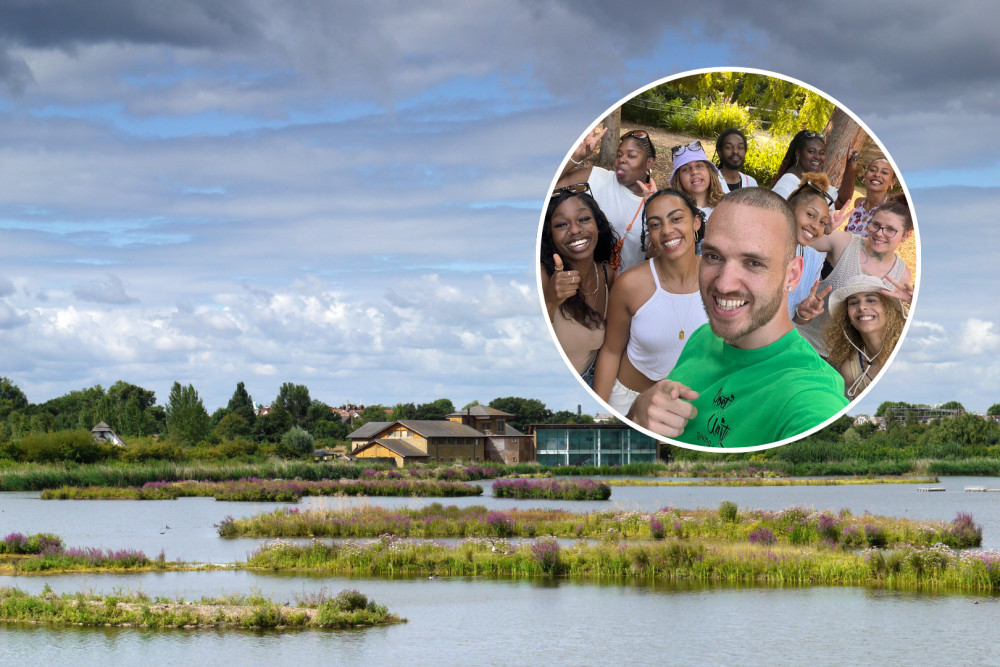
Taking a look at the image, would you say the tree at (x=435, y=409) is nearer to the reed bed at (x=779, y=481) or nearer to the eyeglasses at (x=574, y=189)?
the reed bed at (x=779, y=481)

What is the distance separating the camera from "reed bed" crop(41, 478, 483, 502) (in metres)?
53.3

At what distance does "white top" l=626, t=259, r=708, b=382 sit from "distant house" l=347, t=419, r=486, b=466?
77.4 metres

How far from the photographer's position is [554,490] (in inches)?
2055

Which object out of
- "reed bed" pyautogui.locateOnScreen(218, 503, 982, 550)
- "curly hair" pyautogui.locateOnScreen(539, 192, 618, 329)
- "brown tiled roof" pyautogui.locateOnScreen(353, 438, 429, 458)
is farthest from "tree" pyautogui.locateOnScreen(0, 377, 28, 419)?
"curly hair" pyautogui.locateOnScreen(539, 192, 618, 329)

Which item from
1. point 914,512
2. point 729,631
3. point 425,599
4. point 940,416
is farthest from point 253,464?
point 940,416

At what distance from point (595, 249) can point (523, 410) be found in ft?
401

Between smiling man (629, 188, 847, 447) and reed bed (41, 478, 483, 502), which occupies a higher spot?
smiling man (629, 188, 847, 447)

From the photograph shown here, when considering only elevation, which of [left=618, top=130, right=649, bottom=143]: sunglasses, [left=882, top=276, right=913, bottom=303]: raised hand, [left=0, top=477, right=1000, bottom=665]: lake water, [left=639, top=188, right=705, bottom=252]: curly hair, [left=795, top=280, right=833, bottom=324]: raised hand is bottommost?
[left=0, top=477, right=1000, bottom=665]: lake water

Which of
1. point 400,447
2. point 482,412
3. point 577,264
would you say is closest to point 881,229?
point 577,264

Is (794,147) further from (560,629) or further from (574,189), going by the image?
(560,629)

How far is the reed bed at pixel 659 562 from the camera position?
21.4 m

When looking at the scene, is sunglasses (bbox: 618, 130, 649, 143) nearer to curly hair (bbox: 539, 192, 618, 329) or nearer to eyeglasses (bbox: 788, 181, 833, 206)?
curly hair (bbox: 539, 192, 618, 329)

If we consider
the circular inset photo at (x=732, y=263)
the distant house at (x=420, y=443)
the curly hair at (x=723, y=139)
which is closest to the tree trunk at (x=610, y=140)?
the circular inset photo at (x=732, y=263)

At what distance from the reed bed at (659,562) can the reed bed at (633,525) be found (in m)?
2.27
